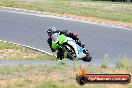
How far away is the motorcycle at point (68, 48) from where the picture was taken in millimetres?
14641

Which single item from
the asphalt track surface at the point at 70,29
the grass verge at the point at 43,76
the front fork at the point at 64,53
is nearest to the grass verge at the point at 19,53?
the asphalt track surface at the point at 70,29

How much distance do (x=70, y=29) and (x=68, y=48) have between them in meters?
14.8

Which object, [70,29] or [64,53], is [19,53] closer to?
[64,53]

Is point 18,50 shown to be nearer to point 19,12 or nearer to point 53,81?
point 53,81

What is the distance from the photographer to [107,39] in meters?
Answer: 26.9

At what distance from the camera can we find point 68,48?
49.8 ft

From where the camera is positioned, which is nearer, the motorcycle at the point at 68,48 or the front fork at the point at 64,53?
the motorcycle at the point at 68,48

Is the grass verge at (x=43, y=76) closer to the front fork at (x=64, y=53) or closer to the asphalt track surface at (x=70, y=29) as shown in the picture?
the front fork at (x=64, y=53)

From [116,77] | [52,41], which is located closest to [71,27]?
[52,41]

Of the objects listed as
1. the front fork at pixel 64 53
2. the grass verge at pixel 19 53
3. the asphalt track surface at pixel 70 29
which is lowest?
the asphalt track surface at pixel 70 29

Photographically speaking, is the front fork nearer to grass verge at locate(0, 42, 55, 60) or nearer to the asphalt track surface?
grass verge at locate(0, 42, 55, 60)

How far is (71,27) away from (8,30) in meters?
4.43

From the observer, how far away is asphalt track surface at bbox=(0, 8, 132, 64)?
2370 cm

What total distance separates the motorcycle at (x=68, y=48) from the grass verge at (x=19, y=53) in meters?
4.48
